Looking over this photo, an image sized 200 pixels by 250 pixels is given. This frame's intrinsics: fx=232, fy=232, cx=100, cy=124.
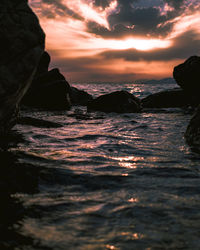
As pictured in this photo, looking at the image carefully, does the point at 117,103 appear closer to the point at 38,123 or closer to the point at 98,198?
the point at 38,123

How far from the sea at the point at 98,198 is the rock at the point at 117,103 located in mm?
9374

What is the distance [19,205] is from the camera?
7.73ft

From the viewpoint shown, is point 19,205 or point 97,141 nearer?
point 19,205

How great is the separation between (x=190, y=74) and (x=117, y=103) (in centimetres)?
539

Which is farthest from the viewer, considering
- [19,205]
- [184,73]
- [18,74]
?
[184,73]

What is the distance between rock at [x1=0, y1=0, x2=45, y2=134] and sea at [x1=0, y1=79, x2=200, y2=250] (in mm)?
1162

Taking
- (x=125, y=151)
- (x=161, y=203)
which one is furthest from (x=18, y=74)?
(x=161, y=203)

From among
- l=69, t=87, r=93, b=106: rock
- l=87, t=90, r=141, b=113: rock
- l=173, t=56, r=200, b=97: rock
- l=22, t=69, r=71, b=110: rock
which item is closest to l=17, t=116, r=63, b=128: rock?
l=87, t=90, r=141, b=113: rock

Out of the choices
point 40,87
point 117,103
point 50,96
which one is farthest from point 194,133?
point 40,87

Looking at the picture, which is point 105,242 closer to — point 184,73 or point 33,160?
point 33,160

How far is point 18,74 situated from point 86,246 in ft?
9.61

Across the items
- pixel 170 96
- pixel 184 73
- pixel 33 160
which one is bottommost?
pixel 33 160

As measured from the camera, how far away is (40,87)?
16.5m

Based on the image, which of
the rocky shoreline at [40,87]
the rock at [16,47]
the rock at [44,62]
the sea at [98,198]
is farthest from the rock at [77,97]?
the rock at [16,47]
